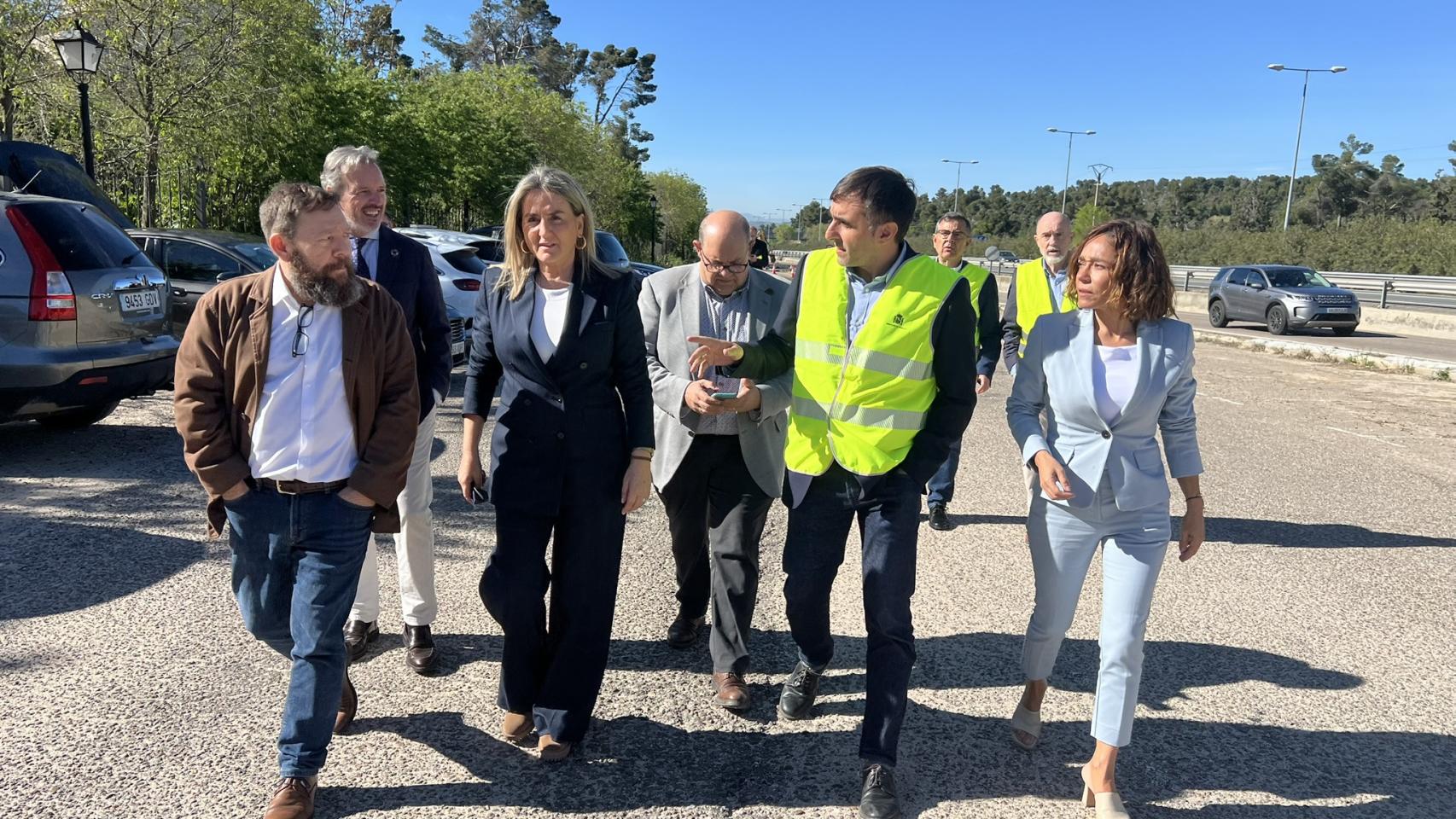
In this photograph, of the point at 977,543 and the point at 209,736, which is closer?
the point at 209,736

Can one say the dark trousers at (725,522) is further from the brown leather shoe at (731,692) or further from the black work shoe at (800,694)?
the black work shoe at (800,694)

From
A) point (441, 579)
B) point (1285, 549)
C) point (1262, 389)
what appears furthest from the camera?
point (1262, 389)

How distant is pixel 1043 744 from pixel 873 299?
174 centimetres

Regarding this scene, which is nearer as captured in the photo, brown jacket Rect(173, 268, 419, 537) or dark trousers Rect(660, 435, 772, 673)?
brown jacket Rect(173, 268, 419, 537)

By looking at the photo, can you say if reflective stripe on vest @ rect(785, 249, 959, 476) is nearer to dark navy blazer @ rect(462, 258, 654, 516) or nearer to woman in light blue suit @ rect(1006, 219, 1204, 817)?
woman in light blue suit @ rect(1006, 219, 1204, 817)

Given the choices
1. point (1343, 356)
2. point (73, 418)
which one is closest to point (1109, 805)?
point (73, 418)

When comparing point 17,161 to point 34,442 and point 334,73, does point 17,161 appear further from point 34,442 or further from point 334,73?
point 334,73

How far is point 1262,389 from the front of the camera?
13156mm

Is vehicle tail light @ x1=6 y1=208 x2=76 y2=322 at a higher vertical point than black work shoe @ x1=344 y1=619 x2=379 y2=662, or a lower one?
higher

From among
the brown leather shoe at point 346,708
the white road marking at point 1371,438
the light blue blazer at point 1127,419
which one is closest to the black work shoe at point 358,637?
the brown leather shoe at point 346,708

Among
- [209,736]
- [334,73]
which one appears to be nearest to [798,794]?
[209,736]

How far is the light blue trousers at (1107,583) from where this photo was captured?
9.67 ft

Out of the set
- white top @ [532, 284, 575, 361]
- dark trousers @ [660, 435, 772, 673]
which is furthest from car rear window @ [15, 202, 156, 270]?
dark trousers @ [660, 435, 772, 673]

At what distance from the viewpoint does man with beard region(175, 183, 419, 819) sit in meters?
2.75
